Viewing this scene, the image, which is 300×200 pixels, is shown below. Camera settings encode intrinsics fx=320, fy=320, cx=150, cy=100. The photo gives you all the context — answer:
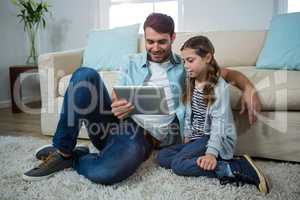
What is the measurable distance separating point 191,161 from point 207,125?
17cm

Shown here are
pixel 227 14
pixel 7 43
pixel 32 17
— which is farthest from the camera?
pixel 7 43

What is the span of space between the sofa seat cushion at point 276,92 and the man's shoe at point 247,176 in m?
0.33

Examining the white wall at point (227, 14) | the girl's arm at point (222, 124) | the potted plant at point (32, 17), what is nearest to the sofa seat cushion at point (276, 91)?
the girl's arm at point (222, 124)

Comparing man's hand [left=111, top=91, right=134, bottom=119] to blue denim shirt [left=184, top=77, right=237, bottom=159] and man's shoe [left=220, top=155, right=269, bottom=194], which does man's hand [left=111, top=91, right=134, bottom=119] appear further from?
man's shoe [left=220, top=155, right=269, bottom=194]

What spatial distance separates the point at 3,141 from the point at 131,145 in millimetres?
986

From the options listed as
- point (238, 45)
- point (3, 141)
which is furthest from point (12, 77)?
point (238, 45)

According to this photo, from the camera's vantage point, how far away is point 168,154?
4.49 ft

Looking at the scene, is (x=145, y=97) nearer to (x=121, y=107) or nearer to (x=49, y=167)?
(x=121, y=107)

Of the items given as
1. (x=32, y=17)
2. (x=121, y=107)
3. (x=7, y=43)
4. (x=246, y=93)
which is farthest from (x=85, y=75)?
(x=7, y=43)

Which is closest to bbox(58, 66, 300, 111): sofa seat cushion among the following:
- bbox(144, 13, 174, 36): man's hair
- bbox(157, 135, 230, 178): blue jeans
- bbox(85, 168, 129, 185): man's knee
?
bbox(157, 135, 230, 178): blue jeans

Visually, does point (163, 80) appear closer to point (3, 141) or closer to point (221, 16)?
point (3, 141)

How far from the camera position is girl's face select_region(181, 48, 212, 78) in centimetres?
125

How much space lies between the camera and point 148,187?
3.88 ft

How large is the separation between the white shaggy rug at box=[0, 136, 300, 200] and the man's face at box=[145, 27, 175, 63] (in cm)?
49
